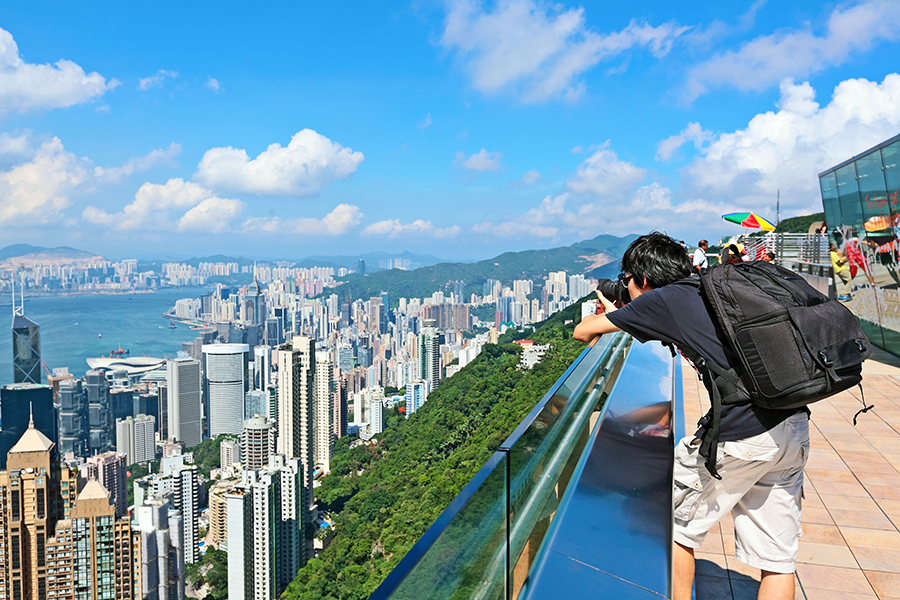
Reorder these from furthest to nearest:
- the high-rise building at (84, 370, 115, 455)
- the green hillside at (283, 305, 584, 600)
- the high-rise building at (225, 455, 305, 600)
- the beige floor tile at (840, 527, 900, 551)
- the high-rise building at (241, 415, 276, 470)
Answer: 1. the high-rise building at (84, 370, 115, 455)
2. the high-rise building at (241, 415, 276, 470)
3. the high-rise building at (225, 455, 305, 600)
4. the green hillside at (283, 305, 584, 600)
5. the beige floor tile at (840, 527, 900, 551)

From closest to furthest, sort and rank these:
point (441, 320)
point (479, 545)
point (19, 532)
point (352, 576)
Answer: point (479, 545)
point (352, 576)
point (19, 532)
point (441, 320)

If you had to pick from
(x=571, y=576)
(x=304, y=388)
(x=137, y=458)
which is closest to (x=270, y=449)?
(x=304, y=388)

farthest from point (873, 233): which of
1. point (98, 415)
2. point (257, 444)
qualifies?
point (98, 415)

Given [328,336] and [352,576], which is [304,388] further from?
[328,336]

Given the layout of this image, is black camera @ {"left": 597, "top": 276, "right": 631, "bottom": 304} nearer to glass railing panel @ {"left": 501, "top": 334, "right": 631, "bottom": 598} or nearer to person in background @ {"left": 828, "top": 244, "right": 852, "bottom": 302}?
glass railing panel @ {"left": 501, "top": 334, "right": 631, "bottom": 598}

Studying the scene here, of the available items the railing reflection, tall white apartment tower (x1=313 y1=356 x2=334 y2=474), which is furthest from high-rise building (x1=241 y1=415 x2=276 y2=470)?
the railing reflection
